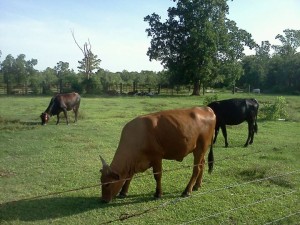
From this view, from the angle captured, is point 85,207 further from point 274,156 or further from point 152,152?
point 274,156

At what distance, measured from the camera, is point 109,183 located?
6.41m

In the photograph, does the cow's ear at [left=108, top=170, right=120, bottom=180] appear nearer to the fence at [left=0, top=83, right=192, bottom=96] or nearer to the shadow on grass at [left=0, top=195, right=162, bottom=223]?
the shadow on grass at [left=0, top=195, right=162, bottom=223]

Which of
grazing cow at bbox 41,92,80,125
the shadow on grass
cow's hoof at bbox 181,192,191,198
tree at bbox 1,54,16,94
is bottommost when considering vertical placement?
the shadow on grass

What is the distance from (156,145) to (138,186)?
1387 millimetres

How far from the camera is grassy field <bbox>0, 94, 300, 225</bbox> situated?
6.26 meters

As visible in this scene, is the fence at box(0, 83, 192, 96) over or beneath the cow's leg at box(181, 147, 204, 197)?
over

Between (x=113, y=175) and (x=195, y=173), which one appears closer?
(x=113, y=175)

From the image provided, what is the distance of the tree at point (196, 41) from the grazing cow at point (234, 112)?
2597 cm

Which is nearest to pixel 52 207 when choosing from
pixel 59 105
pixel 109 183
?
pixel 109 183

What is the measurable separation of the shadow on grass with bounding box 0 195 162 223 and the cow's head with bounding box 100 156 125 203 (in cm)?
20

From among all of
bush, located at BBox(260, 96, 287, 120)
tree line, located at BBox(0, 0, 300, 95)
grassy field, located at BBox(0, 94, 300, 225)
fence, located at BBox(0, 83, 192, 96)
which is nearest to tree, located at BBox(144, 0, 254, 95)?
tree line, located at BBox(0, 0, 300, 95)

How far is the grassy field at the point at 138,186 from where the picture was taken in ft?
20.5

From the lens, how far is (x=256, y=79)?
204ft

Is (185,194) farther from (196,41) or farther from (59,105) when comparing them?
(196,41)
